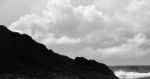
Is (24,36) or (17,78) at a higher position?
(24,36)

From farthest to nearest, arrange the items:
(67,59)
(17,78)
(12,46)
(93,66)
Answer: (67,59) → (93,66) → (12,46) → (17,78)

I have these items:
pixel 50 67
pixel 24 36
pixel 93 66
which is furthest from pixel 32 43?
pixel 93 66

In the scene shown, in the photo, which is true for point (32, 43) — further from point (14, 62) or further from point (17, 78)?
point (17, 78)

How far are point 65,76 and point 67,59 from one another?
15973 mm

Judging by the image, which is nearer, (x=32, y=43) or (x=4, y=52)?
(x=4, y=52)

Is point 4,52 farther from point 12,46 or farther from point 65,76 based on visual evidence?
point 65,76

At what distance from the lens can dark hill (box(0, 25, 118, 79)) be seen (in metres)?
69.1

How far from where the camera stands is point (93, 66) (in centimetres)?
7988

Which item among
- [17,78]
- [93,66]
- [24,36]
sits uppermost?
[24,36]

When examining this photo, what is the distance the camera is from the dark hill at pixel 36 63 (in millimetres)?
69125

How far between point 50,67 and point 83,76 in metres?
6.63

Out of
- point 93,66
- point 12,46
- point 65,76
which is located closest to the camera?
point 65,76

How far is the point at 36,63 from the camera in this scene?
242 feet

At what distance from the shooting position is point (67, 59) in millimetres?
85688
